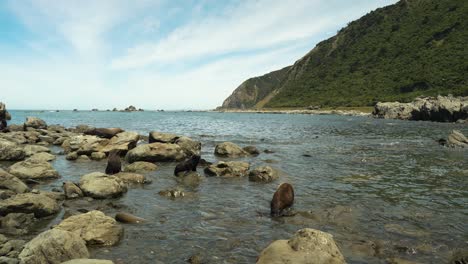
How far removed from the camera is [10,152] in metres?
26.2

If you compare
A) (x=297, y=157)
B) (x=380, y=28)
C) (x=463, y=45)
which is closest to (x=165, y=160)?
(x=297, y=157)

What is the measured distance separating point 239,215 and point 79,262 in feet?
23.2

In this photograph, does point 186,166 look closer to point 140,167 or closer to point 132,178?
point 140,167

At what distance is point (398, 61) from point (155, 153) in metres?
146

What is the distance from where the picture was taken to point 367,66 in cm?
16350

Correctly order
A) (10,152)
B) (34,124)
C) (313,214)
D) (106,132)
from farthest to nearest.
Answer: (34,124) < (106,132) < (10,152) < (313,214)

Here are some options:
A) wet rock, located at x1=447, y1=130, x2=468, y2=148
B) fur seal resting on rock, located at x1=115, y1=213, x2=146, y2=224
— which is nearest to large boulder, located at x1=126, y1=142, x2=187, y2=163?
fur seal resting on rock, located at x1=115, y1=213, x2=146, y2=224

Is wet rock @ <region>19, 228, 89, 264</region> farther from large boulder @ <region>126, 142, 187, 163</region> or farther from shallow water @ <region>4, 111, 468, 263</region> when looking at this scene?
large boulder @ <region>126, 142, 187, 163</region>

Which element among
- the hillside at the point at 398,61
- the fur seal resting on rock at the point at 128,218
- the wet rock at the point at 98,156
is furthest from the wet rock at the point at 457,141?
the hillside at the point at 398,61

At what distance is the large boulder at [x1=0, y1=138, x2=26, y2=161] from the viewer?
25.9m

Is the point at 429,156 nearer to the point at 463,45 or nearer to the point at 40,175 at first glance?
the point at 40,175

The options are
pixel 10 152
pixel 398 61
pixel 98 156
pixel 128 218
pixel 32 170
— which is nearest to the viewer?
pixel 128 218

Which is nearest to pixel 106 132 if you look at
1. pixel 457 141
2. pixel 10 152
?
pixel 10 152

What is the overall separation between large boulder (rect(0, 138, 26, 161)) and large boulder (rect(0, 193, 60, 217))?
49.4 ft
